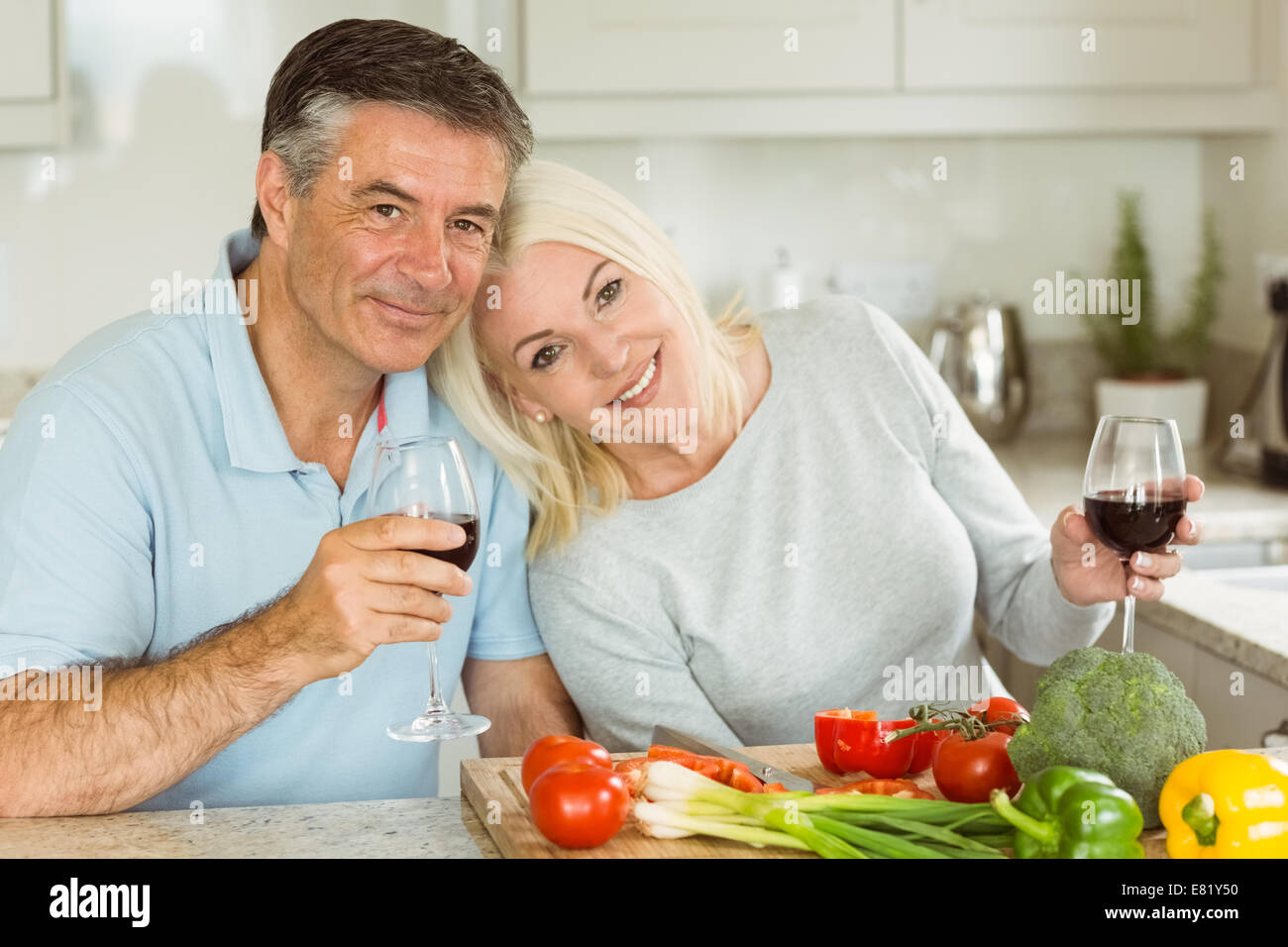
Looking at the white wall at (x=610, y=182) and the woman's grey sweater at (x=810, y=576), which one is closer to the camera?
the woman's grey sweater at (x=810, y=576)

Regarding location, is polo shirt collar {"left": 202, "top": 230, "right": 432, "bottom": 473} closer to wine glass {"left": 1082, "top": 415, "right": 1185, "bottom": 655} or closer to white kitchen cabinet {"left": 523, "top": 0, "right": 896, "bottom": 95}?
wine glass {"left": 1082, "top": 415, "right": 1185, "bottom": 655}

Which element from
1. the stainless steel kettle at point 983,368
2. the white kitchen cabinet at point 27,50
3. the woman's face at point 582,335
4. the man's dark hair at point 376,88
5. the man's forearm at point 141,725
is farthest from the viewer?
the stainless steel kettle at point 983,368

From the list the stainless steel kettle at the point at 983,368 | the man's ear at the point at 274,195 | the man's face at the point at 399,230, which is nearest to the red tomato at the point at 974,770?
the man's face at the point at 399,230

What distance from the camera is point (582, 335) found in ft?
5.23

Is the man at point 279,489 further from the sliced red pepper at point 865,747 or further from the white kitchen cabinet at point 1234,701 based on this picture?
the white kitchen cabinet at point 1234,701

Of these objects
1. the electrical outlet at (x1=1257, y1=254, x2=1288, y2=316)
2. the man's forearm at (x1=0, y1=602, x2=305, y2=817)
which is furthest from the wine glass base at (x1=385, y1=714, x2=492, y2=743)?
the electrical outlet at (x1=1257, y1=254, x2=1288, y2=316)

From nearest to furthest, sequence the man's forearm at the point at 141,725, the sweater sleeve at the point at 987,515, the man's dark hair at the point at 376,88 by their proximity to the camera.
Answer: the man's forearm at the point at 141,725
the man's dark hair at the point at 376,88
the sweater sleeve at the point at 987,515

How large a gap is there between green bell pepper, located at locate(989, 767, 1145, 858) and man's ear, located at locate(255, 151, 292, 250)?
998 mm

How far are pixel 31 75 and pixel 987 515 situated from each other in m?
2.04

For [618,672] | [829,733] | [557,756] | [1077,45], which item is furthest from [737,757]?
A: [1077,45]

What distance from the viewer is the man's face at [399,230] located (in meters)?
1.44

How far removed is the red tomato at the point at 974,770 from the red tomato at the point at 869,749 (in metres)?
0.06

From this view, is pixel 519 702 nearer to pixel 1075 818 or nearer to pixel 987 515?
pixel 987 515
